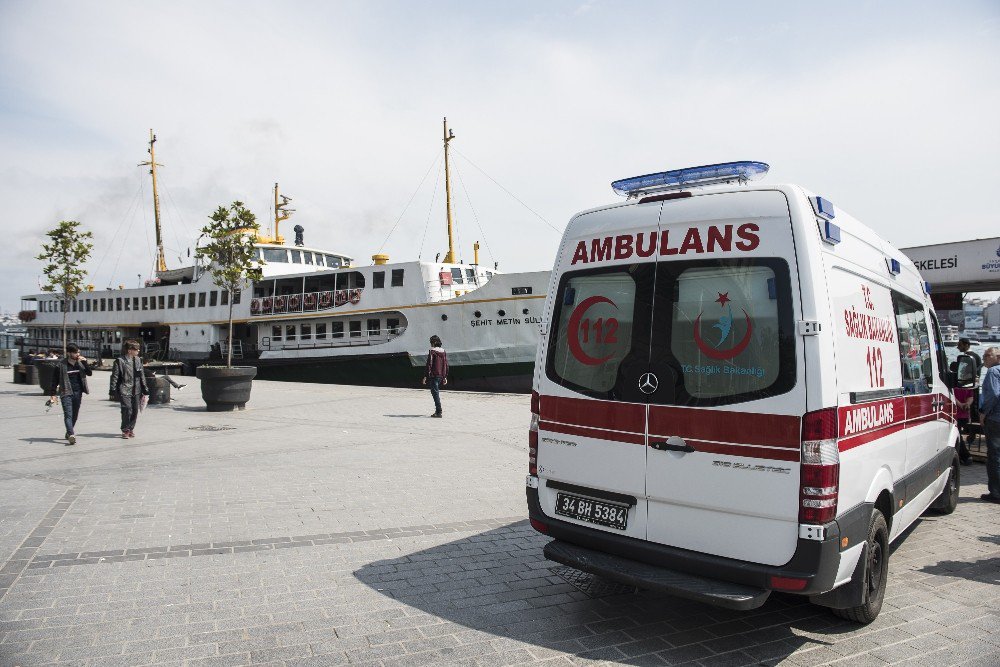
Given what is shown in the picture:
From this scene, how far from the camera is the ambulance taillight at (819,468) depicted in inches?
125

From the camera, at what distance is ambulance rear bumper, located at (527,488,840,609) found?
10.5ft

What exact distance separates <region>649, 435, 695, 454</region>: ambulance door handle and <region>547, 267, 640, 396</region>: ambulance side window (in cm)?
44

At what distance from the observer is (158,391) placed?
14.5 meters

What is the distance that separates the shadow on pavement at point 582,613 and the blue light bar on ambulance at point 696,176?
2.65 meters

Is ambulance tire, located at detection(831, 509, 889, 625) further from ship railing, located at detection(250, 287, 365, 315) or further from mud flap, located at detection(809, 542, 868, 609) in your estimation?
ship railing, located at detection(250, 287, 365, 315)

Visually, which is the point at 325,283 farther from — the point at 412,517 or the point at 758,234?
the point at 758,234

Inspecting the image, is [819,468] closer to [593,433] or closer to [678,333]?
[678,333]

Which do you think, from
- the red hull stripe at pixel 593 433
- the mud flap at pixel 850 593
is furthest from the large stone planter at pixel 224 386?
the mud flap at pixel 850 593

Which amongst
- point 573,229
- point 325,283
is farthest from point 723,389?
point 325,283

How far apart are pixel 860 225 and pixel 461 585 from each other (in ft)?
11.7

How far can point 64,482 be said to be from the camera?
285 inches

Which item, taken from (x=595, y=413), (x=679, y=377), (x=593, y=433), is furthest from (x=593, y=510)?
(x=679, y=377)

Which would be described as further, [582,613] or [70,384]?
[70,384]

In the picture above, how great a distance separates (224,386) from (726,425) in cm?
1205
